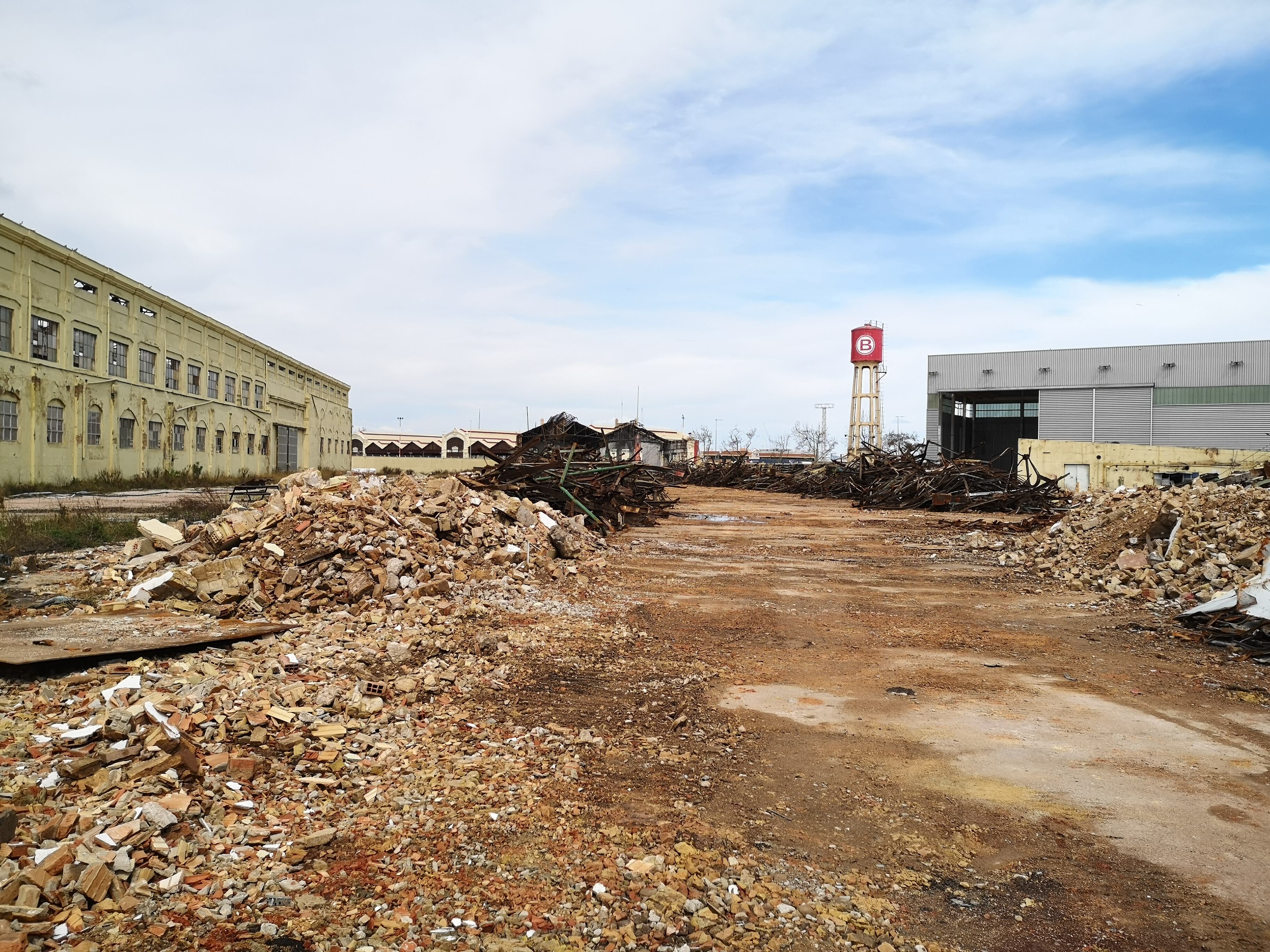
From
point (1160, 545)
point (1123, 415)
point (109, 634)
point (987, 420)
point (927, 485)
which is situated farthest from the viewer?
point (987, 420)

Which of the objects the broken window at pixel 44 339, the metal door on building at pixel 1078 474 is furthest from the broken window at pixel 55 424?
the metal door on building at pixel 1078 474

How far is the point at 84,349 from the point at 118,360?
240 cm

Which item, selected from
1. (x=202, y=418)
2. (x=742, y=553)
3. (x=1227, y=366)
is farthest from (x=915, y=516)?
(x=202, y=418)

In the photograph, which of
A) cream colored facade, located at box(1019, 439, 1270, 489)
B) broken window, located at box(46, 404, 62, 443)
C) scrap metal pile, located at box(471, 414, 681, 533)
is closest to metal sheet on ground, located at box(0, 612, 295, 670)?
scrap metal pile, located at box(471, 414, 681, 533)

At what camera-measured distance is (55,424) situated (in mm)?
27344

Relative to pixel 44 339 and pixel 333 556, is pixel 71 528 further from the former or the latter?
pixel 44 339

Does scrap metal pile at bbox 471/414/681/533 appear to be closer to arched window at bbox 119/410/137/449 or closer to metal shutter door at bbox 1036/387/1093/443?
arched window at bbox 119/410/137/449

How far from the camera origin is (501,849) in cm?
371

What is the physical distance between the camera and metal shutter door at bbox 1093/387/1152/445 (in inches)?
1631

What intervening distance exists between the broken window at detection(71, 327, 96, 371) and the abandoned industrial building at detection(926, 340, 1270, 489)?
127 feet

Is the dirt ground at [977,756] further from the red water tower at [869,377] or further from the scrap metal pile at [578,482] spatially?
the red water tower at [869,377]

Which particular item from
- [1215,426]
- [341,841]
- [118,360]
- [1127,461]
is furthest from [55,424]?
[1215,426]

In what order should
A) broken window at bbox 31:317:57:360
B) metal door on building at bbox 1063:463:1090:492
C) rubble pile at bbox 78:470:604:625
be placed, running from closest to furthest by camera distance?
rubble pile at bbox 78:470:604:625 → broken window at bbox 31:317:57:360 → metal door on building at bbox 1063:463:1090:492

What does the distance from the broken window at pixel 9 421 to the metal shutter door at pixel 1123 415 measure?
51025 millimetres
